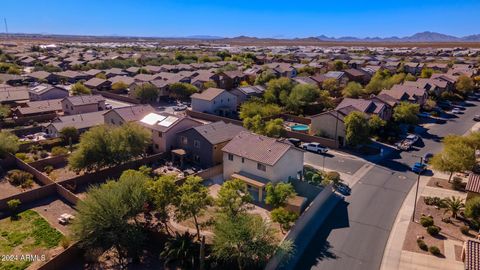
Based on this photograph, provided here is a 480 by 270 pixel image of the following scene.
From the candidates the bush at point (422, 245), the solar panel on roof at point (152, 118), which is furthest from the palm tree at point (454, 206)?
the solar panel on roof at point (152, 118)

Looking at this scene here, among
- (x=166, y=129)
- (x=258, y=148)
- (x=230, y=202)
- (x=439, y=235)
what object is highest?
(x=166, y=129)

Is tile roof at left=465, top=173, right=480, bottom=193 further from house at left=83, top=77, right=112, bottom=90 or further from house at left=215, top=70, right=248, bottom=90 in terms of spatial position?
house at left=83, top=77, right=112, bottom=90

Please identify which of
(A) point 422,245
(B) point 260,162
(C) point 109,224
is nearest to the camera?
(C) point 109,224

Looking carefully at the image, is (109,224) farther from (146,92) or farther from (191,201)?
(146,92)

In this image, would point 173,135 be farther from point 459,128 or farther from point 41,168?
point 459,128

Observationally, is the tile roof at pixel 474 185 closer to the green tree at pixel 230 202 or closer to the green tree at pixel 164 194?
the green tree at pixel 230 202

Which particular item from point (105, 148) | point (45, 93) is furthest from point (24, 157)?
point (45, 93)

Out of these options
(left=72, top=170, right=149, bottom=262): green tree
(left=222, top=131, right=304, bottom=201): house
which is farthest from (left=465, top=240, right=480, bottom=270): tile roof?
(left=72, top=170, right=149, bottom=262): green tree
